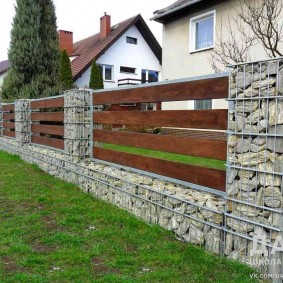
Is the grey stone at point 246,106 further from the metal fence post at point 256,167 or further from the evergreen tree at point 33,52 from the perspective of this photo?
the evergreen tree at point 33,52

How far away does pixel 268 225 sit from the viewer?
8.11ft

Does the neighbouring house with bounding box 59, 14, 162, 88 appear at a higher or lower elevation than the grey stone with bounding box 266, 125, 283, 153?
higher

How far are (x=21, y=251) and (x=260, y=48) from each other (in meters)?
7.97

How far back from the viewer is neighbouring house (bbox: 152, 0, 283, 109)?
9812mm

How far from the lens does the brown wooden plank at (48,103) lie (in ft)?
20.2

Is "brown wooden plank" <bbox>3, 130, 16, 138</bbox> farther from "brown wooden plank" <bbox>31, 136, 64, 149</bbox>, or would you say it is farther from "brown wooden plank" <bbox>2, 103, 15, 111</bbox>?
"brown wooden plank" <bbox>31, 136, 64, 149</bbox>

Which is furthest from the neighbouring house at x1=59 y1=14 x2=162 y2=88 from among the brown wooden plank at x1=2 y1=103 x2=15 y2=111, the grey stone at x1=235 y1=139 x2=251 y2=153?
the grey stone at x1=235 y1=139 x2=251 y2=153

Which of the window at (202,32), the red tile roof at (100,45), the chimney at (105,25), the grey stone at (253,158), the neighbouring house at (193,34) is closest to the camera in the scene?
the grey stone at (253,158)

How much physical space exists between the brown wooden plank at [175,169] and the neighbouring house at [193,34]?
5.60m

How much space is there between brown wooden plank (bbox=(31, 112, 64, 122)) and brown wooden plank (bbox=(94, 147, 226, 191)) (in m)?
1.86

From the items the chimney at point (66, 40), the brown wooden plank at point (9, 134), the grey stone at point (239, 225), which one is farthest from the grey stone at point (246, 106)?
the chimney at point (66, 40)

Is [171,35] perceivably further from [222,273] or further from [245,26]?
[222,273]

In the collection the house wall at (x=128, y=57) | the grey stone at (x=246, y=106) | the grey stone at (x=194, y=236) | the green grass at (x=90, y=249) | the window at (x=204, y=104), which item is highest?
the house wall at (x=128, y=57)

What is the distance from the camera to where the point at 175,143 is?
11.4 feet
